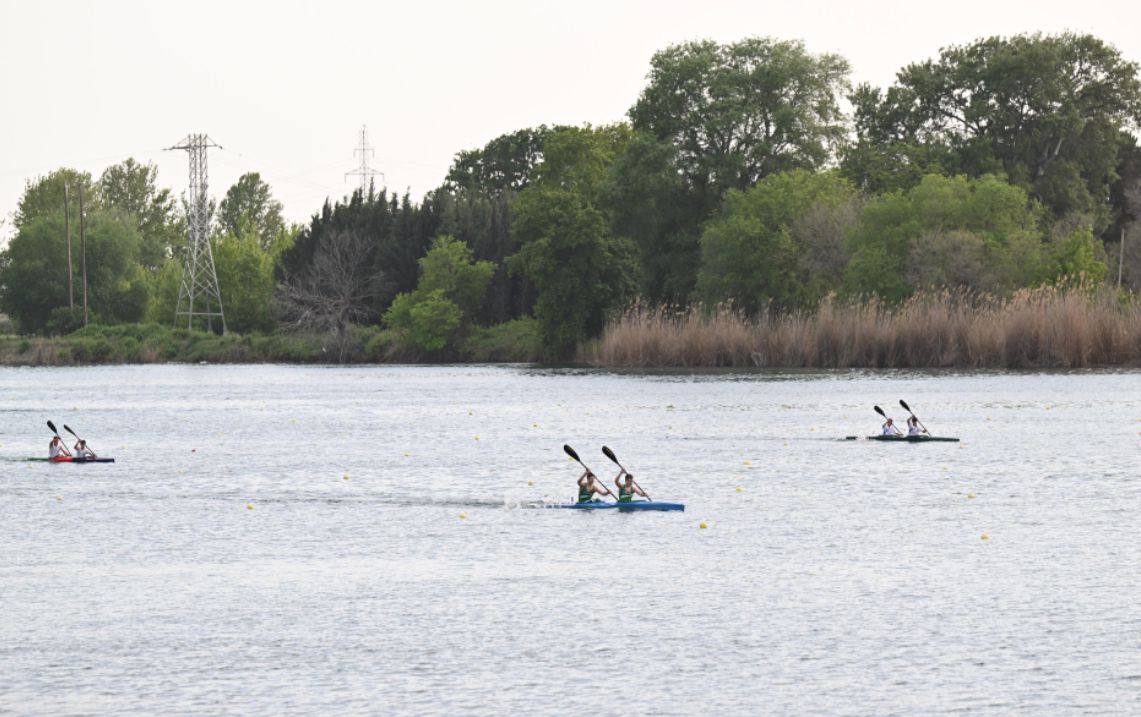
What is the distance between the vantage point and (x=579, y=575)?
94.8 feet

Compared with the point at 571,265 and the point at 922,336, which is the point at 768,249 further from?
the point at 922,336

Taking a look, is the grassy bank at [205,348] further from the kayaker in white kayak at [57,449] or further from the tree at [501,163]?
the kayaker in white kayak at [57,449]

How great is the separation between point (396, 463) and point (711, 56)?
80701mm

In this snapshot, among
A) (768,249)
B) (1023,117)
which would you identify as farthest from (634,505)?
(1023,117)

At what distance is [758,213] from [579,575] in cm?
8753

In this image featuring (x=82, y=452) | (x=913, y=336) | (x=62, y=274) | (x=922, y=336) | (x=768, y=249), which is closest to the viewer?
(x=82, y=452)

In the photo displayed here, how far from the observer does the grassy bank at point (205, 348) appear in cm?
13900

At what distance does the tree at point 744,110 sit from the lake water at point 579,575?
65.8 meters

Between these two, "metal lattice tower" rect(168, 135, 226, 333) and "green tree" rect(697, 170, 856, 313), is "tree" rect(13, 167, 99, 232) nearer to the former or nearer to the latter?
"metal lattice tower" rect(168, 135, 226, 333)

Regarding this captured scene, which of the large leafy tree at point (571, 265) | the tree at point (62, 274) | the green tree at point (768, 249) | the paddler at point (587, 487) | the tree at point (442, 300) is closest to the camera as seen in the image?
the paddler at point (587, 487)

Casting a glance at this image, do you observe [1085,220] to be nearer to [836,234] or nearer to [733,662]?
[836,234]

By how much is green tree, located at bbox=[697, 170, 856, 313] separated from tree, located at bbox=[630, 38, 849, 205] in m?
8.34

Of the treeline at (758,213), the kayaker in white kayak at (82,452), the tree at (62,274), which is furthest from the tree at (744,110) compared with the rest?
the kayaker in white kayak at (82,452)

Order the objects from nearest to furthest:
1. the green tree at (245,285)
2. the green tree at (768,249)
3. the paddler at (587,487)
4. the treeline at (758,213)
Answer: the paddler at (587,487) < the treeline at (758,213) < the green tree at (768,249) < the green tree at (245,285)
